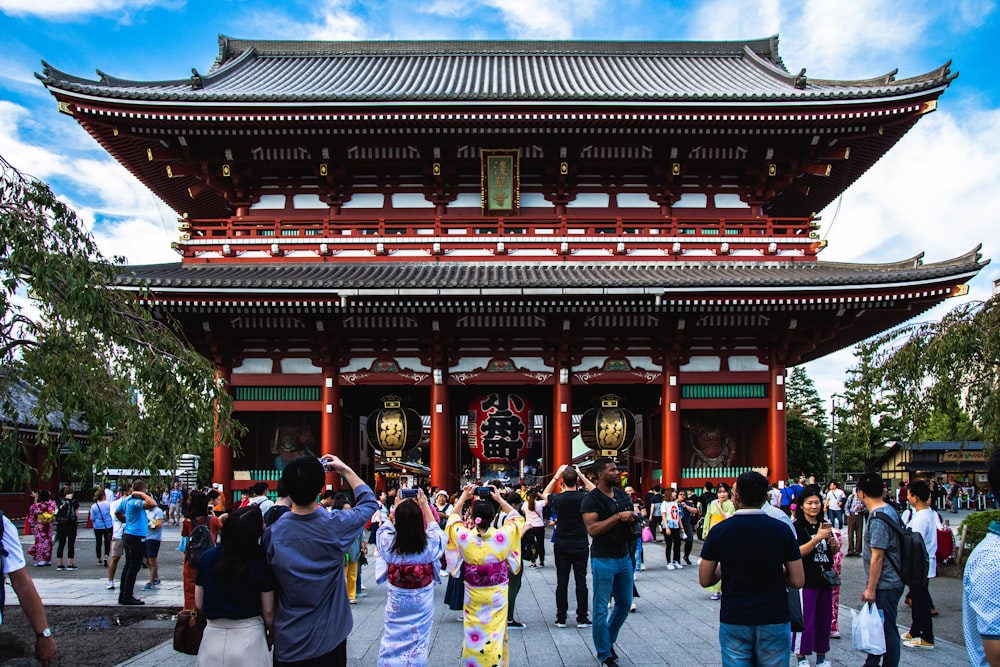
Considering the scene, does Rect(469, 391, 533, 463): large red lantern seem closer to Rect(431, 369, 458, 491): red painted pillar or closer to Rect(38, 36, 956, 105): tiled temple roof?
Rect(431, 369, 458, 491): red painted pillar

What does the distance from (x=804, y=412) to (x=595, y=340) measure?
185 ft

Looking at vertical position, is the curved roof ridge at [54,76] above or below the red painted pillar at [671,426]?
above

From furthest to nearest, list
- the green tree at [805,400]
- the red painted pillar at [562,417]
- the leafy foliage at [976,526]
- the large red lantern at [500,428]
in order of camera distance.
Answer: the green tree at [805,400], the large red lantern at [500,428], the red painted pillar at [562,417], the leafy foliage at [976,526]

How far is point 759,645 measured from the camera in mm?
5141

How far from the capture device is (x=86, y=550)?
21.1 metres

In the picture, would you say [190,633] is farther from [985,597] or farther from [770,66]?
[770,66]

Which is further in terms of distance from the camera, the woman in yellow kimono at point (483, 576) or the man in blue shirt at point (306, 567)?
the woman in yellow kimono at point (483, 576)

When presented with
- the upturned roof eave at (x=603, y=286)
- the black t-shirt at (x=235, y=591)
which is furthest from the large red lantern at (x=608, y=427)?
the black t-shirt at (x=235, y=591)

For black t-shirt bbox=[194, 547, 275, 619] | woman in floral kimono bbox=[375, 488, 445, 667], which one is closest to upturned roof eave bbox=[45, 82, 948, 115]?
woman in floral kimono bbox=[375, 488, 445, 667]

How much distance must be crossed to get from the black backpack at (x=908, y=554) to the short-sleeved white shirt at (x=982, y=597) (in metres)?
3.62

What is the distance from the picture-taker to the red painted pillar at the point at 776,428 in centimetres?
1916

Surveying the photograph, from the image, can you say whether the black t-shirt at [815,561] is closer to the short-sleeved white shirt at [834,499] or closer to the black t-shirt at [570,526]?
the black t-shirt at [570,526]

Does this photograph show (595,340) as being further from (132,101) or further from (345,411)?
(132,101)

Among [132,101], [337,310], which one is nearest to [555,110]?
[337,310]
